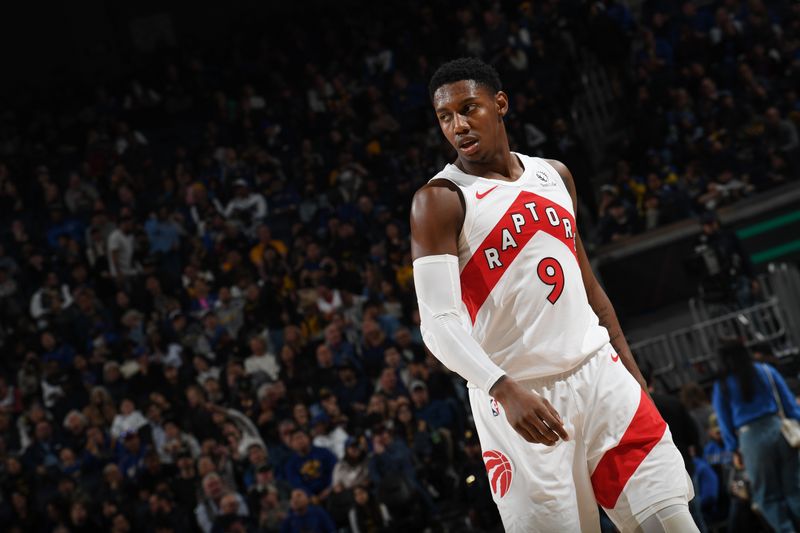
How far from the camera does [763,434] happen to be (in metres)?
7.82

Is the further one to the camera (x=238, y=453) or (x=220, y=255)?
(x=220, y=255)

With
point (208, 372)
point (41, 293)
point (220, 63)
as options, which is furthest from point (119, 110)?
point (208, 372)

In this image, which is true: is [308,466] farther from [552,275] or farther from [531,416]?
[531,416]

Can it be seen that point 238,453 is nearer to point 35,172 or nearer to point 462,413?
point 462,413

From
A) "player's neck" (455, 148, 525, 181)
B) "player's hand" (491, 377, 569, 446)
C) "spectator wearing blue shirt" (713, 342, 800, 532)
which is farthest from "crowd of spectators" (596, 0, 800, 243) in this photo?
"player's hand" (491, 377, 569, 446)

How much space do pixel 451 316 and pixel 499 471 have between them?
0.57 meters

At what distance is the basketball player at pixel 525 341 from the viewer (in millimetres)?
3385

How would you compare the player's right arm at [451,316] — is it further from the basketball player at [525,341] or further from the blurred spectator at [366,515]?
the blurred spectator at [366,515]

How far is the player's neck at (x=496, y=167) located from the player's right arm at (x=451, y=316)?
6.0 inches

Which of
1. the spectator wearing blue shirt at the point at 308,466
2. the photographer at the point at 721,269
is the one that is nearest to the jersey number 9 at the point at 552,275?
the spectator wearing blue shirt at the point at 308,466

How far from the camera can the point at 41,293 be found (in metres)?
13.6

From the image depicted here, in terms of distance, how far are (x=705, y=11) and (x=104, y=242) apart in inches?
411

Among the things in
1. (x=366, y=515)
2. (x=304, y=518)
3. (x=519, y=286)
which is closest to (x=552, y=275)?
(x=519, y=286)

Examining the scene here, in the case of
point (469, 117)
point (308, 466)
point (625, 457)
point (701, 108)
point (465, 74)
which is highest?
point (701, 108)
